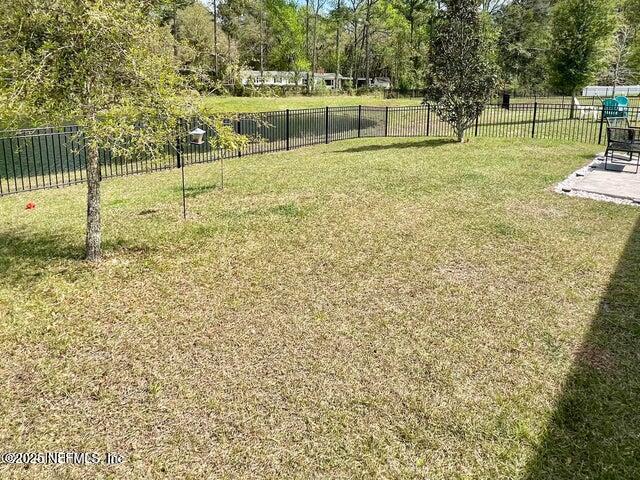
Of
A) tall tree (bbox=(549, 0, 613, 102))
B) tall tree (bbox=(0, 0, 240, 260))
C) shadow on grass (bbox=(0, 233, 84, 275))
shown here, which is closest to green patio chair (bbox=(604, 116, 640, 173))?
tall tree (bbox=(0, 0, 240, 260))

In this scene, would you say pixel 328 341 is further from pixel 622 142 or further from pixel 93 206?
pixel 622 142

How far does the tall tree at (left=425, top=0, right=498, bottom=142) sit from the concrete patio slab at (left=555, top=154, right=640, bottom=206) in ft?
12.4

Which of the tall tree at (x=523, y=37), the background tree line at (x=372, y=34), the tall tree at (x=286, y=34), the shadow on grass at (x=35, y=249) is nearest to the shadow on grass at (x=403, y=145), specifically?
the shadow on grass at (x=35, y=249)

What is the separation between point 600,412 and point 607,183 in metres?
7.15

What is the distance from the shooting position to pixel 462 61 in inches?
521

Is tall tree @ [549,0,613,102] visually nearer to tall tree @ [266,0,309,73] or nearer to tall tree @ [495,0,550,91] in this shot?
tall tree @ [495,0,550,91]

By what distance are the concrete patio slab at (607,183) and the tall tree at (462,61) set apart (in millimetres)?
3791

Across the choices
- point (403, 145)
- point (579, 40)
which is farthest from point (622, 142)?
point (579, 40)

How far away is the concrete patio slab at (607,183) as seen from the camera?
790 cm

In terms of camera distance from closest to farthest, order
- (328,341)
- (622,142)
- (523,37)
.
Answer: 1. (328,341)
2. (622,142)
3. (523,37)

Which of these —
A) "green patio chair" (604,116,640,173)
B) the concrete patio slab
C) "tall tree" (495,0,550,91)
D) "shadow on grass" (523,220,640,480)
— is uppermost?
"tall tree" (495,0,550,91)

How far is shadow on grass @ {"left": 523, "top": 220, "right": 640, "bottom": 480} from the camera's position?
98.5 inches

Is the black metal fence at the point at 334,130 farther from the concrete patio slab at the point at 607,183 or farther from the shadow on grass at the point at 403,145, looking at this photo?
the concrete patio slab at the point at 607,183

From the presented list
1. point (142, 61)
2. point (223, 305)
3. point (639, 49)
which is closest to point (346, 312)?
point (223, 305)
